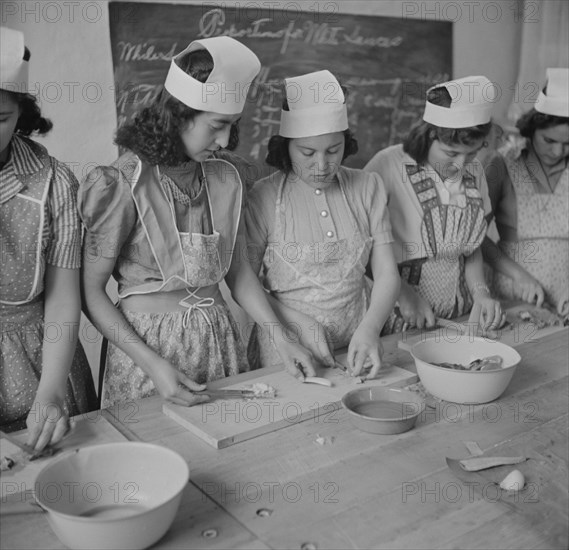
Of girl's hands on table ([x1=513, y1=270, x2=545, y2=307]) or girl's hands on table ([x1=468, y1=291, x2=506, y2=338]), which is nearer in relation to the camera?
girl's hands on table ([x1=468, y1=291, x2=506, y2=338])

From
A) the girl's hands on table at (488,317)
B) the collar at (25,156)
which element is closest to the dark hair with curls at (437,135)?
the girl's hands on table at (488,317)

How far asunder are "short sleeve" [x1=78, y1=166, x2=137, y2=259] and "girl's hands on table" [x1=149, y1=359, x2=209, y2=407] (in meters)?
0.28

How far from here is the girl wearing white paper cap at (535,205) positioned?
7.16 ft

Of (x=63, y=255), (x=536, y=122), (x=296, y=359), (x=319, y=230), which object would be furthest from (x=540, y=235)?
(x=63, y=255)

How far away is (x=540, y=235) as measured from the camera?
2311 mm

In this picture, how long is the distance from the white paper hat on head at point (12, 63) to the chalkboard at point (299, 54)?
1393 millimetres

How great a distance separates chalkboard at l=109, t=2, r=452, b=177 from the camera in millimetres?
2666

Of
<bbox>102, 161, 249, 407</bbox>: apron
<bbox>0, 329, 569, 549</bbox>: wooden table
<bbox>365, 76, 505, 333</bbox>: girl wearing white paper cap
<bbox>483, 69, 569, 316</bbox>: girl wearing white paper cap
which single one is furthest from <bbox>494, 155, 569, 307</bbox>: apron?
<bbox>102, 161, 249, 407</bbox>: apron

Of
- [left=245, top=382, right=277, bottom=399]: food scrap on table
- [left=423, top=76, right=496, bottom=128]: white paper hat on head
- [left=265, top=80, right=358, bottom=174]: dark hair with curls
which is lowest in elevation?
[left=245, top=382, right=277, bottom=399]: food scrap on table

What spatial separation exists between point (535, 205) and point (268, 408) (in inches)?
54.5

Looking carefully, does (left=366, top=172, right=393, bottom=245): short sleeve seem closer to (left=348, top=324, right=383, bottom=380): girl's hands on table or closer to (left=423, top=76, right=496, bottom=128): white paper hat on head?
(left=423, top=76, right=496, bottom=128): white paper hat on head

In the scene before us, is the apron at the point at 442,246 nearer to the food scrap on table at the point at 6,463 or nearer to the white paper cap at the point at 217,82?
the white paper cap at the point at 217,82

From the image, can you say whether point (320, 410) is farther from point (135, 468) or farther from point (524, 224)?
point (524, 224)

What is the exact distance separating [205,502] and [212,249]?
0.71 metres
